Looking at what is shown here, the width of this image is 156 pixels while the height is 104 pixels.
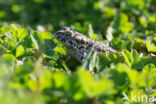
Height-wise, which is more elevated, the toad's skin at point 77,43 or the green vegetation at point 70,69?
the toad's skin at point 77,43

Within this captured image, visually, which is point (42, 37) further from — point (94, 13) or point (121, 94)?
point (94, 13)

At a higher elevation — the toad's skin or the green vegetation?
the toad's skin

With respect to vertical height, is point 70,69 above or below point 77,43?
below

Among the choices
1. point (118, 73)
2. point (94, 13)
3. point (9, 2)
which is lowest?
point (118, 73)

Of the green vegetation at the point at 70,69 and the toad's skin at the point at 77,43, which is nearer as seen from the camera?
the green vegetation at the point at 70,69

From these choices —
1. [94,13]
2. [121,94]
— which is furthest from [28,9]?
[121,94]

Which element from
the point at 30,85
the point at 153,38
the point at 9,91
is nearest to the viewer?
the point at 9,91

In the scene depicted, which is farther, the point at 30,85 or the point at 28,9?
the point at 28,9

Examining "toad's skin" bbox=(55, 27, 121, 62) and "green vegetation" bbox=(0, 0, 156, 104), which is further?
"toad's skin" bbox=(55, 27, 121, 62)

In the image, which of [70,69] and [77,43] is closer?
[70,69]

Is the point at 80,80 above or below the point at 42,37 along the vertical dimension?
below

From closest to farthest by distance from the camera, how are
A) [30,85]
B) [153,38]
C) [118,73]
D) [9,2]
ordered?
[30,85] < [118,73] < [153,38] < [9,2]
